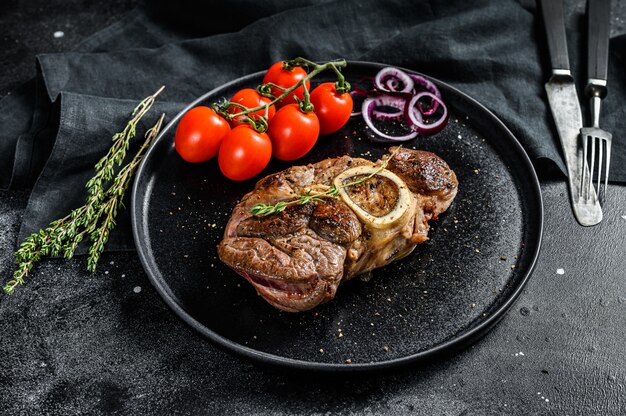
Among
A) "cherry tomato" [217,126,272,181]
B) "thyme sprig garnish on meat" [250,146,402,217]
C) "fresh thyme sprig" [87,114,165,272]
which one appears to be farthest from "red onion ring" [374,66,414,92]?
"fresh thyme sprig" [87,114,165,272]

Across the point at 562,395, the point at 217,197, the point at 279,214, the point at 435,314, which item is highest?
the point at 279,214

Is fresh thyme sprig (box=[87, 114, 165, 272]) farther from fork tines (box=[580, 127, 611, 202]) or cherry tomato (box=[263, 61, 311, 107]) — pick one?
fork tines (box=[580, 127, 611, 202])

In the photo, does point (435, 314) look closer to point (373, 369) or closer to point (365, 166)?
point (373, 369)

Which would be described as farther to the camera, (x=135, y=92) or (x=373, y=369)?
(x=135, y=92)

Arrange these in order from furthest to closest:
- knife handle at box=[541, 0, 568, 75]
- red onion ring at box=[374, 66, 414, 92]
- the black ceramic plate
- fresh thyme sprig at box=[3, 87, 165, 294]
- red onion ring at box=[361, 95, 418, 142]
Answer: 1. knife handle at box=[541, 0, 568, 75]
2. red onion ring at box=[374, 66, 414, 92]
3. red onion ring at box=[361, 95, 418, 142]
4. fresh thyme sprig at box=[3, 87, 165, 294]
5. the black ceramic plate

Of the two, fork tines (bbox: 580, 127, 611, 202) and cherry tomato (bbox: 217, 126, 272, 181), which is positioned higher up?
cherry tomato (bbox: 217, 126, 272, 181)

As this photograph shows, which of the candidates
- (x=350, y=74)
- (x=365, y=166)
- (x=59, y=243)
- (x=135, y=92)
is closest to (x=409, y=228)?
(x=365, y=166)

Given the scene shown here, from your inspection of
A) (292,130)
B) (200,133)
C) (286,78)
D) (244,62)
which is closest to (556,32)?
(286,78)

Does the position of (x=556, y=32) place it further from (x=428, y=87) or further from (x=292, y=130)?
(x=292, y=130)
